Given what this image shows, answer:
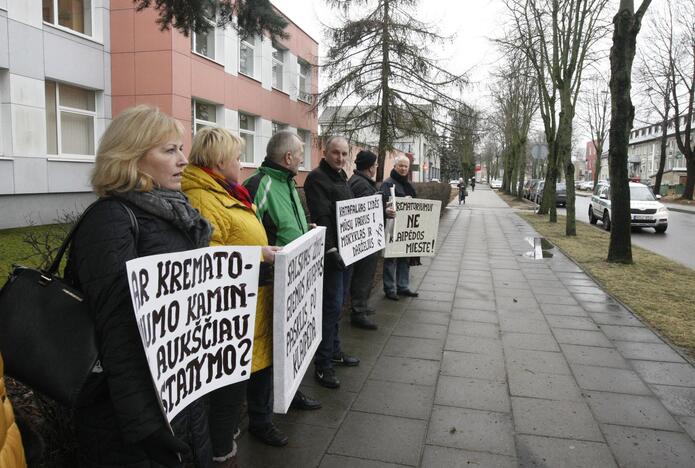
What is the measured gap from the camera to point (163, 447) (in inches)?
78.1

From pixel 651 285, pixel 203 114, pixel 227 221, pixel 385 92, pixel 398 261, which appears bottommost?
pixel 651 285

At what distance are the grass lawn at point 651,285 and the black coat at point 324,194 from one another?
3.71 m

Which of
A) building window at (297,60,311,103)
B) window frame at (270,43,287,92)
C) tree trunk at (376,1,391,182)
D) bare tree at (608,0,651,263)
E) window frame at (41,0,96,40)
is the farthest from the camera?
building window at (297,60,311,103)

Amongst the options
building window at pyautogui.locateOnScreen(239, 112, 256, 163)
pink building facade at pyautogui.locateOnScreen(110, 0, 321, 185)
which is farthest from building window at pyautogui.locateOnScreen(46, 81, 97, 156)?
building window at pyautogui.locateOnScreen(239, 112, 256, 163)

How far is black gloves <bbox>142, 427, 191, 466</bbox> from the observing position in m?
1.95

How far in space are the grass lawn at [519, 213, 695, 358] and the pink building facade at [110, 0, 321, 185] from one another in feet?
24.6

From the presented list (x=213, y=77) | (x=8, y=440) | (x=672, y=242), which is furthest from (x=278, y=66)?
(x=8, y=440)

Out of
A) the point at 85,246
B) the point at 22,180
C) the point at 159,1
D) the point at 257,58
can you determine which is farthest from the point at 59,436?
the point at 257,58

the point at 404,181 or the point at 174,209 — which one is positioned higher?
the point at 404,181

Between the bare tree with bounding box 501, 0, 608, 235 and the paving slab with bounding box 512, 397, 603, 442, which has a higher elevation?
the bare tree with bounding box 501, 0, 608, 235

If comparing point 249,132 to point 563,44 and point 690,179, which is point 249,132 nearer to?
point 563,44

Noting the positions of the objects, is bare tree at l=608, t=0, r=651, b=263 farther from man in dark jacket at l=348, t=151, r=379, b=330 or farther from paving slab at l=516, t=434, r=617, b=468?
paving slab at l=516, t=434, r=617, b=468

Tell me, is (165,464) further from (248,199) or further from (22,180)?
(22,180)

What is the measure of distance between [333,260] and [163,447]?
2374mm
